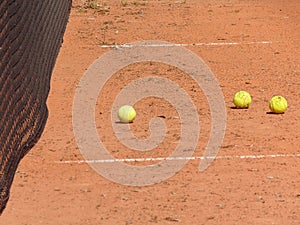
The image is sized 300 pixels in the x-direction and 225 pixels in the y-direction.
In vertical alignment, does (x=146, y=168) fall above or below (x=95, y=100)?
below

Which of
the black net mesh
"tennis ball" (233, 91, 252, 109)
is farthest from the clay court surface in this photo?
the black net mesh

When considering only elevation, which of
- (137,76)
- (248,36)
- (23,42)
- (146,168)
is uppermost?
(248,36)

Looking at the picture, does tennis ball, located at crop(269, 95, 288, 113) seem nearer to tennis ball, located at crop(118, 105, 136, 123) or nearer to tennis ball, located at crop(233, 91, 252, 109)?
tennis ball, located at crop(233, 91, 252, 109)

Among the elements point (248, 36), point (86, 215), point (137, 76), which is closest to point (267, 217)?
point (86, 215)

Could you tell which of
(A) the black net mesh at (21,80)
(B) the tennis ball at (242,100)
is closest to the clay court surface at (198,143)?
(B) the tennis ball at (242,100)

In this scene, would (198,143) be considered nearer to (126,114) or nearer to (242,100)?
(126,114)

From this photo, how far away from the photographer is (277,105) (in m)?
9.48

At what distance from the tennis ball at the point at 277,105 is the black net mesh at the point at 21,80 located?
224 centimetres

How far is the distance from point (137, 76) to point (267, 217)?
511 cm

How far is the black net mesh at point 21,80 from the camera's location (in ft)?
23.8

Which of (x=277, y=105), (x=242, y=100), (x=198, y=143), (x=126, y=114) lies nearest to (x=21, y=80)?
(x=126, y=114)

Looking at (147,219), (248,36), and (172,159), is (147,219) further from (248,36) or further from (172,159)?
(248,36)

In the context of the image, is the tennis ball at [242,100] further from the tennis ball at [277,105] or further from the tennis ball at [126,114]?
the tennis ball at [126,114]

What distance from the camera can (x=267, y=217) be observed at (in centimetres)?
654
